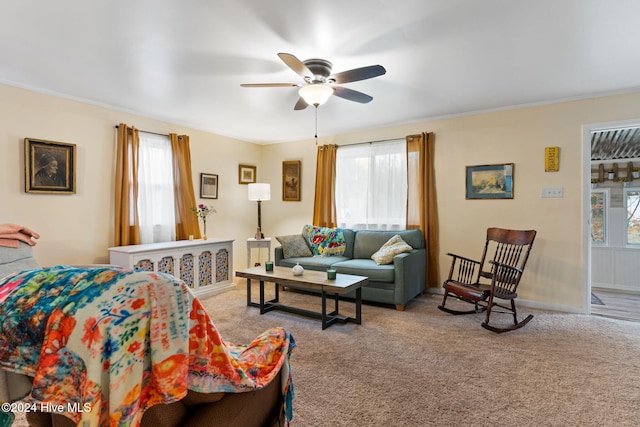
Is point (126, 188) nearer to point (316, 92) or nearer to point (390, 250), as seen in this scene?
point (316, 92)

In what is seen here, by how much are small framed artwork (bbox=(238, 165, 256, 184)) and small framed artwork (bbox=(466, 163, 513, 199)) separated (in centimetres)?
358

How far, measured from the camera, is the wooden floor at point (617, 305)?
3.74 meters

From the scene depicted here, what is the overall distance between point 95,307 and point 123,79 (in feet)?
9.90

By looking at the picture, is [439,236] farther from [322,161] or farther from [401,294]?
[322,161]

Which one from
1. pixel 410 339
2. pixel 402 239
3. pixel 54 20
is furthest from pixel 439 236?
pixel 54 20

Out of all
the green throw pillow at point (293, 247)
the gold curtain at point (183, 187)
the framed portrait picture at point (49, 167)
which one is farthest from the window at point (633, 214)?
the framed portrait picture at point (49, 167)

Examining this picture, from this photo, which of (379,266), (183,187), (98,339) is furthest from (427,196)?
(98,339)

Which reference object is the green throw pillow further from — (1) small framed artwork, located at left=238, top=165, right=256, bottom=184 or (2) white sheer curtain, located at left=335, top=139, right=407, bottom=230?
(1) small framed artwork, located at left=238, top=165, right=256, bottom=184

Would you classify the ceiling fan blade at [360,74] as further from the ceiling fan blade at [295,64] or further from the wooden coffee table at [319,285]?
the wooden coffee table at [319,285]

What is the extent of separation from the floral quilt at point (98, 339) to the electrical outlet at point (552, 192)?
4207 mm

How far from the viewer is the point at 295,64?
2.35 m

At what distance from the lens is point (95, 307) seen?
792 mm

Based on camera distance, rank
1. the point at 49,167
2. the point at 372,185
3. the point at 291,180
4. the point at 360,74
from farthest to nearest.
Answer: the point at 291,180
the point at 372,185
the point at 49,167
the point at 360,74

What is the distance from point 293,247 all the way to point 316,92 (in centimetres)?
256
